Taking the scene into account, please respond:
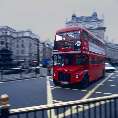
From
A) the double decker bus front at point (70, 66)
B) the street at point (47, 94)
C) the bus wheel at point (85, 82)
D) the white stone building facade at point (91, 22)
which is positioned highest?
the white stone building facade at point (91, 22)

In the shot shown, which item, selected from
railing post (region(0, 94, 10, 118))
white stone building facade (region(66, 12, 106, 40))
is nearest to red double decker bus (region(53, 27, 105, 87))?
railing post (region(0, 94, 10, 118))

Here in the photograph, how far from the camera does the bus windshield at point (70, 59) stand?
22.1 meters

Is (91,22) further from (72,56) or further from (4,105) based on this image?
(4,105)

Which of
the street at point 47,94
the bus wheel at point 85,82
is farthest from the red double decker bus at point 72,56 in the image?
the street at point 47,94

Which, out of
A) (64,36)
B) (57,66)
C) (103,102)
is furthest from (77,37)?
(103,102)

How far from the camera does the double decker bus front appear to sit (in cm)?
2216

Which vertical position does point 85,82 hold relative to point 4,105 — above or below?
below

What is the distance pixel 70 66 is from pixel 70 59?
1.59 feet

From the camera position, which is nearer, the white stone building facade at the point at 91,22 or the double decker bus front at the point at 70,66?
the double decker bus front at the point at 70,66

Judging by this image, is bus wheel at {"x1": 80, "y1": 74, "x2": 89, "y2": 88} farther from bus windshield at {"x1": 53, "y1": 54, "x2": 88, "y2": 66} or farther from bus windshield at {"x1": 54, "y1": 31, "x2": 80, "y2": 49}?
bus windshield at {"x1": 54, "y1": 31, "x2": 80, "y2": 49}

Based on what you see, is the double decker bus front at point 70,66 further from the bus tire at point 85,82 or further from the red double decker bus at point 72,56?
the bus tire at point 85,82

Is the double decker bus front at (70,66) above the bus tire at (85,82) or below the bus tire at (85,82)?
above

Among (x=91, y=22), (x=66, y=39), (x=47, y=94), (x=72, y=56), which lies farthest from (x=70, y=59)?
(x=91, y=22)

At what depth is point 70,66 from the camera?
2258 centimetres
